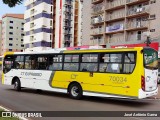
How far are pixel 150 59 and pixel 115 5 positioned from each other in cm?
3364

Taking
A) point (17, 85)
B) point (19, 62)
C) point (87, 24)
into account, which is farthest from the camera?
point (87, 24)

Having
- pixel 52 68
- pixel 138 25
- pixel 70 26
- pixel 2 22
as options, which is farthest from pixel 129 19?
pixel 2 22

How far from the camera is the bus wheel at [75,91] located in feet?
50.4

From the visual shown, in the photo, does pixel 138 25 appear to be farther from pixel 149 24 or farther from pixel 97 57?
pixel 97 57

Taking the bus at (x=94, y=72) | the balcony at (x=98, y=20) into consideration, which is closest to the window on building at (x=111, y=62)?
the bus at (x=94, y=72)

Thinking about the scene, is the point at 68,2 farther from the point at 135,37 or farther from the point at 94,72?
the point at 94,72

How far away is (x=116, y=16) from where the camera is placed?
45969 mm

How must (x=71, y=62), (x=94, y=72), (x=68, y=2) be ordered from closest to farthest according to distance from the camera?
(x=94, y=72) < (x=71, y=62) < (x=68, y=2)

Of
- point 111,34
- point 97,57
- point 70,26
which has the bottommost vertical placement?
point 97,57

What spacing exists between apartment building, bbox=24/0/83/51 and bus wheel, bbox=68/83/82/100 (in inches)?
2367

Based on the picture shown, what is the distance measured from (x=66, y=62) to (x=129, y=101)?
4125 mm

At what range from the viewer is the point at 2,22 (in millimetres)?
115500

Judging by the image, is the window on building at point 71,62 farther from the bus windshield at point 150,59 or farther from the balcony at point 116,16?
the balcony at point 116,16

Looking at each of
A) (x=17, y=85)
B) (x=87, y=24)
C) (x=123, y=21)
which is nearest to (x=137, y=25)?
(x=123, y=21)
